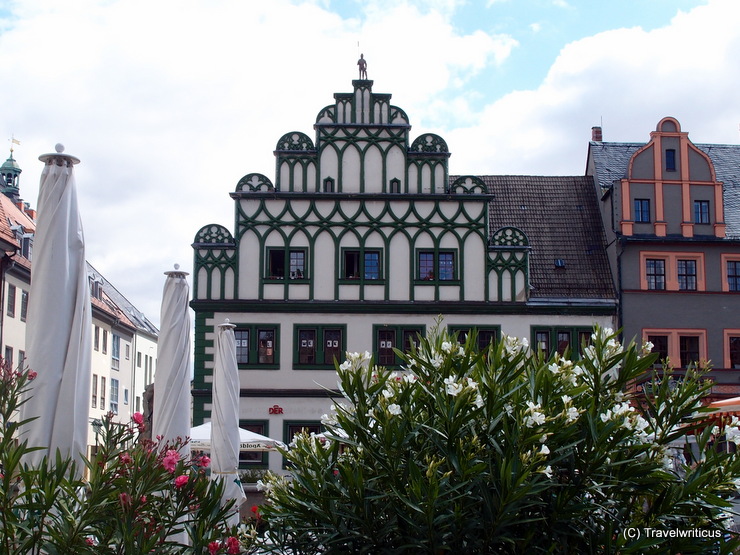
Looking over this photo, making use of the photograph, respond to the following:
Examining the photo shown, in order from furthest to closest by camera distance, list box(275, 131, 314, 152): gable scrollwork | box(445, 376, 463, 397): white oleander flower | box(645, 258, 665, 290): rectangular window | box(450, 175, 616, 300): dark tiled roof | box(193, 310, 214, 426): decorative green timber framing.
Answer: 1. box(645, 258, 665, 290): rectangular window
2. box(450, 175, 616, 300): dark tiled roof
3. box(275, 131, 314, 152): gable scrollwork
4. box(193, 310, 214, 426): decorative green timber framing
5. box(445, 376, 463, 397): white oleander flower

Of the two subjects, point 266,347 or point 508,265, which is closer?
point 266,347

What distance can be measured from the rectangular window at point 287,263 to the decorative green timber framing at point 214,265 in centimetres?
114

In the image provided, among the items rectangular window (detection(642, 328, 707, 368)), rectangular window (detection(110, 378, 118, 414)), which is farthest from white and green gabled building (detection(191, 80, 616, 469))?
rectangular window (detection(110, 378, 118, 414))

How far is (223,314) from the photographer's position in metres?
28.3

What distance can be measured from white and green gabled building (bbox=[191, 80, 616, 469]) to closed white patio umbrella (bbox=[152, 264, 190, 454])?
1566 centimetres

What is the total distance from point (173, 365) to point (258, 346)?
16.5 m

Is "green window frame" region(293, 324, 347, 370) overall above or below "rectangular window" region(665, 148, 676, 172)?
below

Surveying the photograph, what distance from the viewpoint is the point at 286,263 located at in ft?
94.3

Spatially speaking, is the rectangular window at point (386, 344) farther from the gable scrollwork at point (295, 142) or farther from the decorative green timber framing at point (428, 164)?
the gable scrollwork at point (295, 142)

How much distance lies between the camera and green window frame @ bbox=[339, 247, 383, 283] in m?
28.8

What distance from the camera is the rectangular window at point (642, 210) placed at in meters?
30.1

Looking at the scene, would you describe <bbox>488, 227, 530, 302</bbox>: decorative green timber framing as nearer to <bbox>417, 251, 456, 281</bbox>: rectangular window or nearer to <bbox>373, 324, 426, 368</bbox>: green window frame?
<bbox>417, 251, 456, 281</bbox>: rectangular window

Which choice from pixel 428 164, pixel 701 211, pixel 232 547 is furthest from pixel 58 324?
pixel 701 211

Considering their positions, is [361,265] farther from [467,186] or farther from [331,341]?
[467,186]
